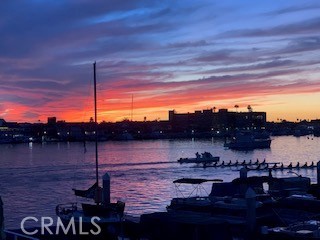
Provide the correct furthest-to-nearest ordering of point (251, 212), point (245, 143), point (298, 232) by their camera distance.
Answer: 1. point (245, 143)
2. point (251, 212)
3. point (298, 232)

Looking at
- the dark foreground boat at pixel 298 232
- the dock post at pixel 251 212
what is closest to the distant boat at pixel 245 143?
the dock post at pixel 251 212

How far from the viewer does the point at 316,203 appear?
2694 centimetres

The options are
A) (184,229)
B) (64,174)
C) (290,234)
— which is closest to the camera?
(184,229)

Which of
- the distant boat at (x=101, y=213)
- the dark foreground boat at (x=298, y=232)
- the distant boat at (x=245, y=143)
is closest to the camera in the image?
the dark foreground boat at (x=298, y=232)

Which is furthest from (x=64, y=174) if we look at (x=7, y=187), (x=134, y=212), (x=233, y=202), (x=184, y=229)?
(x=184, y=229)

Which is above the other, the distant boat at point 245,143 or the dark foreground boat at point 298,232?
the distant boat at point 245,143

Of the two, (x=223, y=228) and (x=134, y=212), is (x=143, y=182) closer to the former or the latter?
(x=134, y=212)

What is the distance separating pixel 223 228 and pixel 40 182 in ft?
162

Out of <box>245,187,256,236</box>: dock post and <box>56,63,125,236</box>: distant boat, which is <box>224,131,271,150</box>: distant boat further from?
<box>245,187,256,236</box>: dock post

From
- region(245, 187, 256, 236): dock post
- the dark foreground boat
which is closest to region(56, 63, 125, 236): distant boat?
region(245, 187, 256, 236): dock post

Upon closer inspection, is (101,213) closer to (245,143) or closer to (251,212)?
(251,212)

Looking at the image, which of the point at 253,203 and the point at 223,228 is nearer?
the point at 223,228

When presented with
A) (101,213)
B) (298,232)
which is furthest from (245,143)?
(298,232)

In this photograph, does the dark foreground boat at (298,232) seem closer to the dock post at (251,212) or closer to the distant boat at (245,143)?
the dock post at (251,212)
